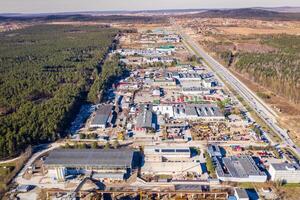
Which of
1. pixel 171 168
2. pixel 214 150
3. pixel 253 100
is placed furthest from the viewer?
pixel 253 100

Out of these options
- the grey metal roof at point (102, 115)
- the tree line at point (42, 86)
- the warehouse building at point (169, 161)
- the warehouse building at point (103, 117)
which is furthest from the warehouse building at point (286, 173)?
the tree line at point (42, 86)

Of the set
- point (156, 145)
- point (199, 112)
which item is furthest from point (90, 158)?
point (199, 112)

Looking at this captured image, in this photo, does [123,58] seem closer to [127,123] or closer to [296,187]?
[127,123]

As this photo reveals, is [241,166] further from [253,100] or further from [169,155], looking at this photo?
[253,100]

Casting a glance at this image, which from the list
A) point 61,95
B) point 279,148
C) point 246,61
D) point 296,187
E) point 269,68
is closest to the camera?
point 296,187

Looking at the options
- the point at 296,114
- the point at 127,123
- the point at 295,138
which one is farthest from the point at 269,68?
the point at 127,123

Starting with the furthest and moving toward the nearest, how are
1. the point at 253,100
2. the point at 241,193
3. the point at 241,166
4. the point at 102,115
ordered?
the point at 253,100, the point at 102,115, the point at 241,166, the point at 241,193

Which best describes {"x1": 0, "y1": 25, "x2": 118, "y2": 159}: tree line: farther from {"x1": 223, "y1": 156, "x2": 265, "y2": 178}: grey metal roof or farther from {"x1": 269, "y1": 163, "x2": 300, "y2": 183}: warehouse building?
{"x1": 269, "y1": 163, "x2": 300, "y2": 183}: warehouse building
